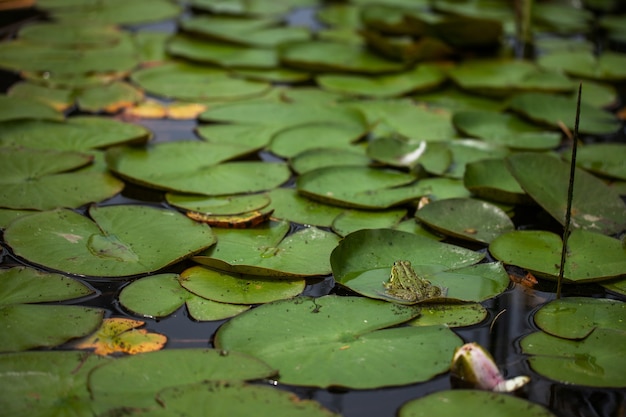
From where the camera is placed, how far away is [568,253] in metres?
2.10

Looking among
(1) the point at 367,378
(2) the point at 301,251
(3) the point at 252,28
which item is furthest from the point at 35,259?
(3) the point at 252,28

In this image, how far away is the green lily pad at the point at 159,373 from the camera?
4.77 ft

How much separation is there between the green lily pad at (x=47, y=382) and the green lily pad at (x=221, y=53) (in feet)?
7.03

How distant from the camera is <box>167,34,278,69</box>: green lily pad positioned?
138 inches

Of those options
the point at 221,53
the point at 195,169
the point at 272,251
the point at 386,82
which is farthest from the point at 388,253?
the point at 221,53

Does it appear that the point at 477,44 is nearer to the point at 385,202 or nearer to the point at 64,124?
the point at 385,202

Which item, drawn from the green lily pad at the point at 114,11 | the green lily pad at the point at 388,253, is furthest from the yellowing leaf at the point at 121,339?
the green lily pad at the point at 114,11

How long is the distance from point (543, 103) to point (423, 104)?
0.49 metres

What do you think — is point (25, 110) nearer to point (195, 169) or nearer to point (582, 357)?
point (195, 169)

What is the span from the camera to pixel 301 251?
2053 mm

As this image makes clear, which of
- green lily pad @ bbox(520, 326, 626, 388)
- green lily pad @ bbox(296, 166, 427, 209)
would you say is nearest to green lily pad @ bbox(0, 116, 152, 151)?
green lily pad @ bbox(296, 166, 427, 209)

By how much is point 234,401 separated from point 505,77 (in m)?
2.41

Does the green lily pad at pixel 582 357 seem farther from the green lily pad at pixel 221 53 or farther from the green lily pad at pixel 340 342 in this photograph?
the green lily pad at pixel 221 53

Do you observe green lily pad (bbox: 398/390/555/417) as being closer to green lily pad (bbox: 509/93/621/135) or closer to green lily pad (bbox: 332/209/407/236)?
green lily pad (bbox: 332/209/407/236)
